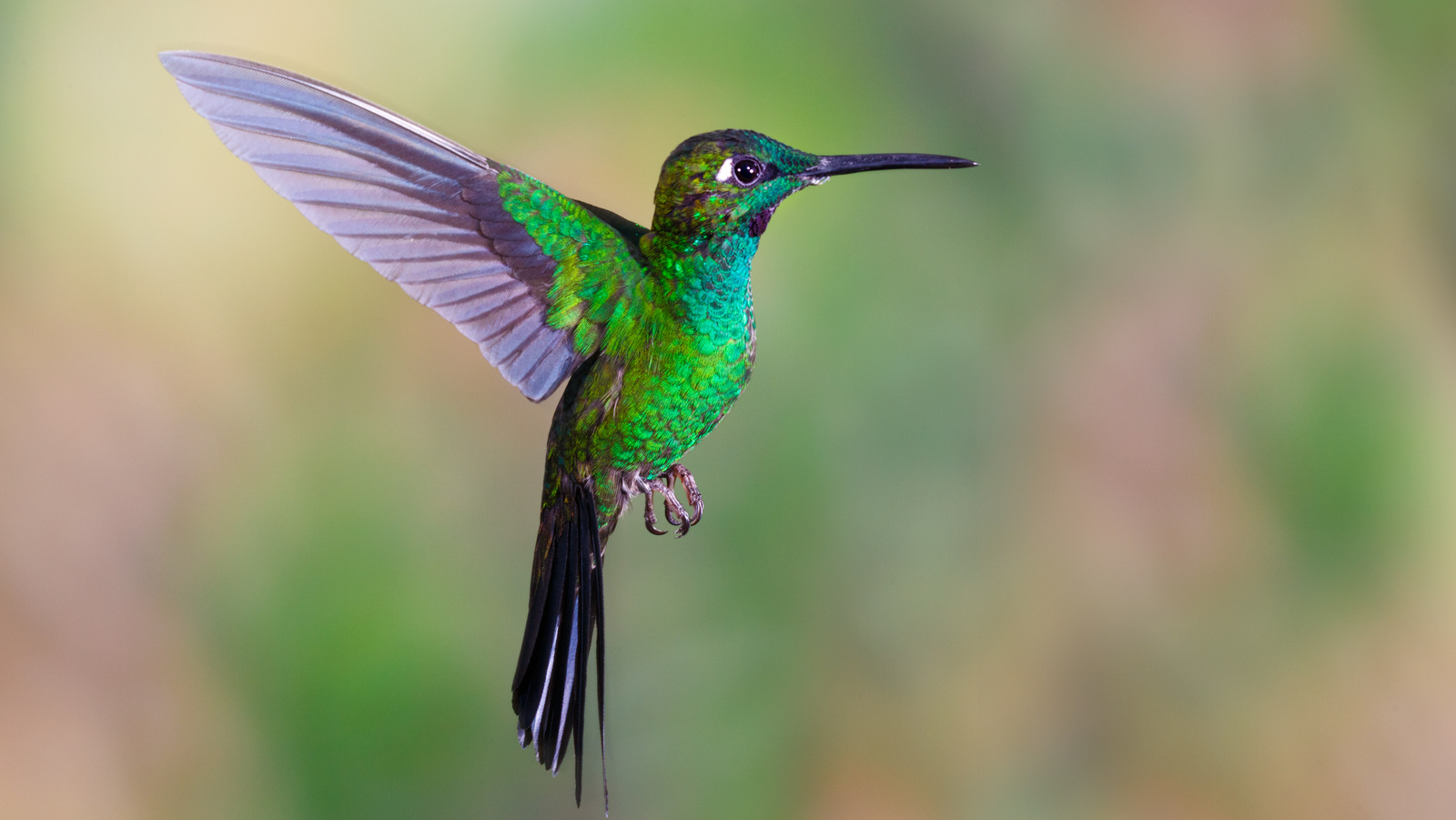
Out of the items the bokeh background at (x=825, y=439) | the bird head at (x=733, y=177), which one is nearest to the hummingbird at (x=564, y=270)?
the bird head at (x=733, y=177)

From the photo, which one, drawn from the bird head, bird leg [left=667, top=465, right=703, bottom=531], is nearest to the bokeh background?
bird leg [left=667, top=465, right=703, bottom=531]

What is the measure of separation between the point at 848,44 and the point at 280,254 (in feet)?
1.75

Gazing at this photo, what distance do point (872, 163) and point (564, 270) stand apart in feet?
0.47

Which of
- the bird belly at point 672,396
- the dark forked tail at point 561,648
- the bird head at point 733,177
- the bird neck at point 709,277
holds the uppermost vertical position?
the bird head at point 733,177

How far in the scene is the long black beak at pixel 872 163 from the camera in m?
0.40

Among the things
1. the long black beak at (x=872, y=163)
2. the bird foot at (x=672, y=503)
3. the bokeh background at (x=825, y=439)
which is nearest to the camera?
the long black beak at (x=872, y=163)

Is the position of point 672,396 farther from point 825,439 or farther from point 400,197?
point 825,439

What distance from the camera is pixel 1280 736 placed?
1167 millimetres

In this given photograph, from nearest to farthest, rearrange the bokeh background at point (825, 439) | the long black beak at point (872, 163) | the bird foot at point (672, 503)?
the long black beak at point (872, 163) → the bird foot at point (672, 503) → the bokeh background at point (825, 439)

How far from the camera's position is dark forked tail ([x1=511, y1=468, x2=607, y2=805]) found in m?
0.49

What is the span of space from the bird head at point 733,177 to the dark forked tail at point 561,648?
14 cm

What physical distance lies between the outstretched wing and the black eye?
0.24 feet

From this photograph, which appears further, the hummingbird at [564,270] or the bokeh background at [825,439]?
the bokeh background at [825,439]

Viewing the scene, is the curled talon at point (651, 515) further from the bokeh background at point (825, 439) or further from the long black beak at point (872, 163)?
the bokeh background at point (825, 439)
